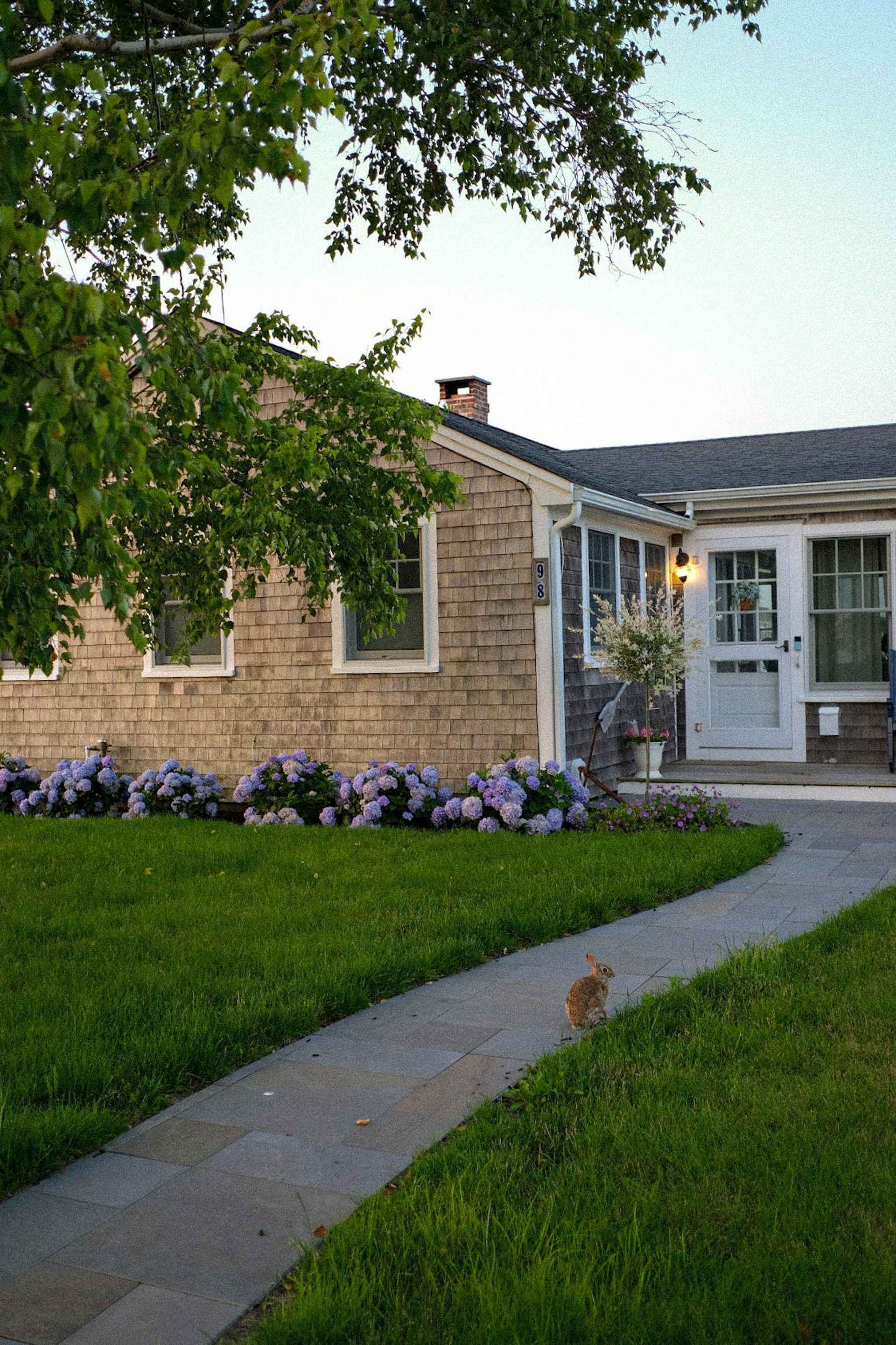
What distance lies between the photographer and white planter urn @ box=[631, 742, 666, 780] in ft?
38.4

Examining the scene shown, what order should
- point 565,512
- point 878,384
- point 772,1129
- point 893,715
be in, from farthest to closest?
1. point 878,384
2. point 893,715
3. point 565,512
4. point 772,1129

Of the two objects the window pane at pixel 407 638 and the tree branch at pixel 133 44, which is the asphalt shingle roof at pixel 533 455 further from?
the tree branch at pixel 133 44

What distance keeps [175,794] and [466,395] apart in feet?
21.7

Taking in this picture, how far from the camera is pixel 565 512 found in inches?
404

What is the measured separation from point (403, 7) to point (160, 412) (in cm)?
286

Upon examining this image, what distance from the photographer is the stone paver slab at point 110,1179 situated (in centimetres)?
325

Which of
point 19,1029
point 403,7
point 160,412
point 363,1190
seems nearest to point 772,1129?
point 363,1190

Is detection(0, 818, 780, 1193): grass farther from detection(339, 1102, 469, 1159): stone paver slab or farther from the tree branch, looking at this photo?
the tree branch

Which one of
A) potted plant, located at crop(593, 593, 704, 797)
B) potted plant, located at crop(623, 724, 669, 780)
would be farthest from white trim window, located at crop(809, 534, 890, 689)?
potted plant, located at crop(593, 593, 704, 797)

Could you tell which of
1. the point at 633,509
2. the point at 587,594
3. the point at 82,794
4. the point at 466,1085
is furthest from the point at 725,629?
the point at 466,1085

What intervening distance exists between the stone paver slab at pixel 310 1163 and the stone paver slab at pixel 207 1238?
0.20 feet

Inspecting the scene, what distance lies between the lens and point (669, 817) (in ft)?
30.3

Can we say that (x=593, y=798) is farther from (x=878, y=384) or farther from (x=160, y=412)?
(x=878, y=384)

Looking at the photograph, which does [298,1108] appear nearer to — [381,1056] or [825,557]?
[381,1056]
